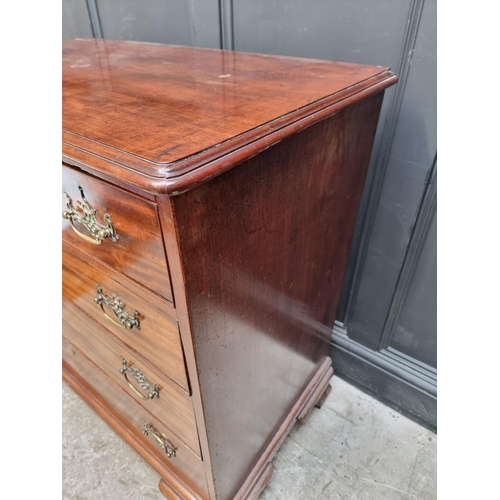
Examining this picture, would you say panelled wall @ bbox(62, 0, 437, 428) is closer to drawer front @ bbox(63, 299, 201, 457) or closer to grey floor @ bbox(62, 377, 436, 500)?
grey floor @ bbox(62, 377, 436, 500)

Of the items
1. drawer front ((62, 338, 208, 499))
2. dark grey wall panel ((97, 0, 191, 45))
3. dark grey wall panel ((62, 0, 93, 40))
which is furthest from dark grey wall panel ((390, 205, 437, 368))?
dark grey wall panel ((62, 0, 93, 40))

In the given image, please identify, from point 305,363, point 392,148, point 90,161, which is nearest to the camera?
point 90,161

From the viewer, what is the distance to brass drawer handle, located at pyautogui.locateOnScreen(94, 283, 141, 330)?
65 cm

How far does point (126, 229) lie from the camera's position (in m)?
0.52

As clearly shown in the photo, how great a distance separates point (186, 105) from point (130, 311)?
13.2 inches

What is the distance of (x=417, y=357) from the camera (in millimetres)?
1124

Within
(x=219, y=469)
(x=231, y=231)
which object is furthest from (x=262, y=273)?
(x=219, y=469)

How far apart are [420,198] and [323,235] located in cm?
27

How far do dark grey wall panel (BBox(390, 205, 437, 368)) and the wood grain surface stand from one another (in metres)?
0.19

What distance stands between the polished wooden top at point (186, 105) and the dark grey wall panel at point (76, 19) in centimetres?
53

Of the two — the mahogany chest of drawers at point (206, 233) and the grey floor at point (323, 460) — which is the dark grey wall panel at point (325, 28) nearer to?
the mahogany chest of drawers at point (206, 233)

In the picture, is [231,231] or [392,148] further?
[392,148]

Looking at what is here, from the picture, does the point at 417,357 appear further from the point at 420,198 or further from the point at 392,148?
the point at 392,148

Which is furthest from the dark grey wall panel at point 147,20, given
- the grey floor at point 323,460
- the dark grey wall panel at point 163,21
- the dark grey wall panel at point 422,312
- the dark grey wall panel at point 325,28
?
the grey floor at point 323,460
